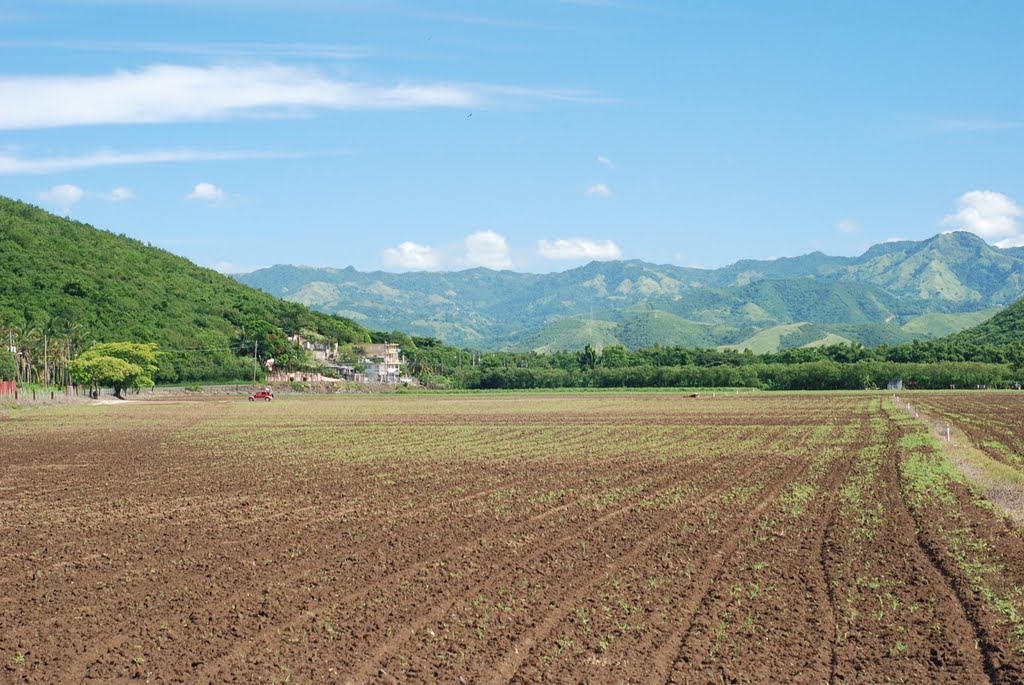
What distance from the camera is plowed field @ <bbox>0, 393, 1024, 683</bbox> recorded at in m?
9.87

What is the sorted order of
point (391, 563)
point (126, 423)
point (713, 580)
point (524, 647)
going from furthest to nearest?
point (126, 423) < point (391, 563) < point (713, 580) < point (524, 647)

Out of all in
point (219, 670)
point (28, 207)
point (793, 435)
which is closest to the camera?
point (219, 670)

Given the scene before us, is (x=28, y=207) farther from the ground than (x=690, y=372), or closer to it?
farther from the ground

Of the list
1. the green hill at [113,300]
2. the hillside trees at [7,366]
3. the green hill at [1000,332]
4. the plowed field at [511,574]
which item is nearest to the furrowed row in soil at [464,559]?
the plowed field at [511,574]

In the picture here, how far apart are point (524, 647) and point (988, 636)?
473 cm

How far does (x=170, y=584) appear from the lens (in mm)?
13383

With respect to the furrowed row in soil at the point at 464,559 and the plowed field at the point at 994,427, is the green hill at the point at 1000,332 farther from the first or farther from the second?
the furrowed row in soil at the point at 464,559

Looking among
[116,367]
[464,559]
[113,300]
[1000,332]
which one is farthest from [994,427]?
[1000,332]

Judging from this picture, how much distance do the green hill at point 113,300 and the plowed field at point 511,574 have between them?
96.6 m

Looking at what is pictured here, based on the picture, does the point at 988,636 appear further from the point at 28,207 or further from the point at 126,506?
the point at 28,207

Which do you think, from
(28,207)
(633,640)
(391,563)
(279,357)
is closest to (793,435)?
(391,563)

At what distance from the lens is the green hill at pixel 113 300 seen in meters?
126

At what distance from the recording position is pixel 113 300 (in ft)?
445

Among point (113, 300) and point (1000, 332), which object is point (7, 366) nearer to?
point (113, 300)
